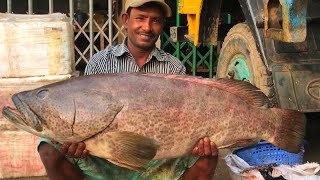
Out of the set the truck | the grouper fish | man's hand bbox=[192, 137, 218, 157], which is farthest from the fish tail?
the truck

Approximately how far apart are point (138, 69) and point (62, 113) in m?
0.83

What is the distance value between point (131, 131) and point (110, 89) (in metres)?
0.22

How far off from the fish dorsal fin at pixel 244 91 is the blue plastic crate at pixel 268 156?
0.97 metres

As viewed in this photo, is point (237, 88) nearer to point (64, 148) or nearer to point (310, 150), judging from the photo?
point (64, 148)

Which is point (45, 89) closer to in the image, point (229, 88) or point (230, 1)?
point (229, 88)

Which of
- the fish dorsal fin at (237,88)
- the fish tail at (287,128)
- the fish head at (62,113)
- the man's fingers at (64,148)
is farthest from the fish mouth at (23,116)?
the fish tail at (287,128)

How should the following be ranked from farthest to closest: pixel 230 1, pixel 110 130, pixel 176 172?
pixel 230 1, pixel 176 172, pixel 110 130

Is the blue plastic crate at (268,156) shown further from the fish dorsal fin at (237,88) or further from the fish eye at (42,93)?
the fish eye at (42,93)

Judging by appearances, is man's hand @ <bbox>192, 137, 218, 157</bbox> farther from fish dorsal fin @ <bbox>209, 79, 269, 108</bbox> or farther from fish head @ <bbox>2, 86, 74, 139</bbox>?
fish head @ <bbox>2, 86, 74, 139</bbox>

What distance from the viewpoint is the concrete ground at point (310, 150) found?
4.19 m

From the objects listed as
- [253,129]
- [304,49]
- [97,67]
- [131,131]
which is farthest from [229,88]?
[304,49]

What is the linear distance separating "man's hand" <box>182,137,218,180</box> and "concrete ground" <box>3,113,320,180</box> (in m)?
1.17

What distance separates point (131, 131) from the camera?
2.42 m

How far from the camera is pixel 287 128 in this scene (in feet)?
8.48
